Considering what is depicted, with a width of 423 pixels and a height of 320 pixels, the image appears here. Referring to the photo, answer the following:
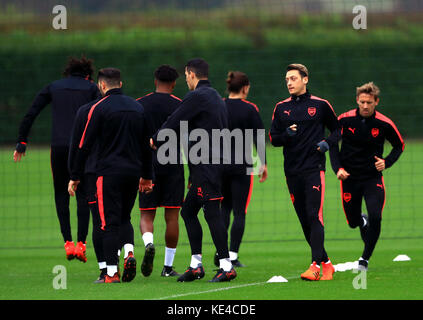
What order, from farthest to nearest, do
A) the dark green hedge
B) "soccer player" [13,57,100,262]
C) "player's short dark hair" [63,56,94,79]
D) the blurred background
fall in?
the dark green hedge, the blurred background, "player's short dark hair" [63,56,94,79], "soccer player" [13,57,100,262]

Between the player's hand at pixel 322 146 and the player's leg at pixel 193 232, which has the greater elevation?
the player's hand at pixel 322 146

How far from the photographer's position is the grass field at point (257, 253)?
846 cm

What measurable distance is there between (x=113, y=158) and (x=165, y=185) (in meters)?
1.08

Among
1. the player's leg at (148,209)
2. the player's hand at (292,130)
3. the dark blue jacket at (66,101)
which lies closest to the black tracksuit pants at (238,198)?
the player's leg at (148,209)

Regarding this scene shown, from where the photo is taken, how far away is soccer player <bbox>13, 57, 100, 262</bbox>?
36.9 feet

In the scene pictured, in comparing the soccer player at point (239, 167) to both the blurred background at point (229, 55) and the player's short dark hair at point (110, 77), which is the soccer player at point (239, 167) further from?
the blurred background at point (229, 55)

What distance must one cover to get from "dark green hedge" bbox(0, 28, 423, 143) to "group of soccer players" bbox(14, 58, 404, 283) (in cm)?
1373

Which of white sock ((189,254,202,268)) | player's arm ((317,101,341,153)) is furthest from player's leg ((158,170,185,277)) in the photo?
player's arm ((317,101,341,153))

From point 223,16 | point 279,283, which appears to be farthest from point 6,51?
point 279,283

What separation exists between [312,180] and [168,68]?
206 cm

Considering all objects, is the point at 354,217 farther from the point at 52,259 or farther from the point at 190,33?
the point at 190,33

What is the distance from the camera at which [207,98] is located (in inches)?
364

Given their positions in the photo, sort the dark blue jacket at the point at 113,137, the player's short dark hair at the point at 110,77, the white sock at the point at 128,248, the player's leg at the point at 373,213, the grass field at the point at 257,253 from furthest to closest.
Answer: the player's leg at the point at 373,213 < the white sock at the point at 128,248 < the player's short dark hair at the point at 110,77 < the dark blue jacket at the point at 113,137 < the grass field at the point at 257,253

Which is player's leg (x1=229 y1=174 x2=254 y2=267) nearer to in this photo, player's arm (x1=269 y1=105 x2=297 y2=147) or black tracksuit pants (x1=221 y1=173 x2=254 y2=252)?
black tracksuit pants (x1=221 y1=173 x2=254 y2=252)
